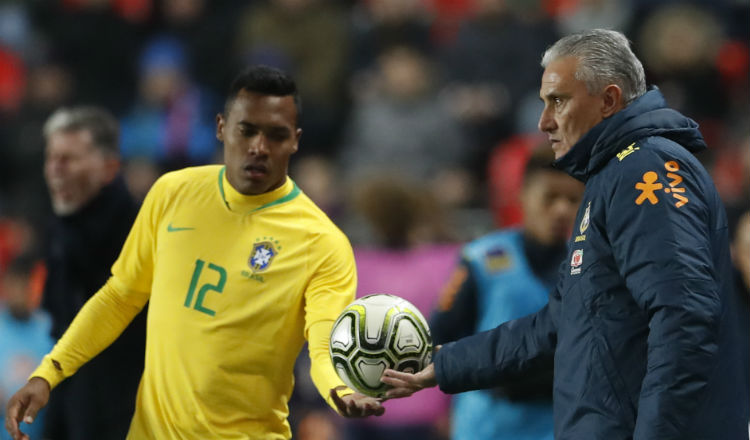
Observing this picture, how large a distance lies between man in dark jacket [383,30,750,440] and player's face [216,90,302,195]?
1147 mm

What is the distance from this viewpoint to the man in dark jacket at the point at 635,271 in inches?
130

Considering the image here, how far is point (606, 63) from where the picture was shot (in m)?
3.81

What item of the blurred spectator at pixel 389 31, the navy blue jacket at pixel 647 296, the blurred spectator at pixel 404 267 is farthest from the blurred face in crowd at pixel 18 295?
the navy blue jacket at pixel 647 296

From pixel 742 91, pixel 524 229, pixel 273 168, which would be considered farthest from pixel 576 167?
pixel 742 91

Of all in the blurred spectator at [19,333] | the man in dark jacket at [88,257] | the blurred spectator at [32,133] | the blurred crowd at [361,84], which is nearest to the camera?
the man in dark jacket at [88,257]

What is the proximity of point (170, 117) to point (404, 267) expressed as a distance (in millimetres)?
4406

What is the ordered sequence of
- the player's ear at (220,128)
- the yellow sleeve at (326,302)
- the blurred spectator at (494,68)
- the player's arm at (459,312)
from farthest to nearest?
the blurred spectator at (494,68) → the player's arm at (459,312) → the player's ear at (220,128) → the yellow sleeve at (326,302)

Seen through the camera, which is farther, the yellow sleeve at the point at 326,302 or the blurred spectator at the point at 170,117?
the blurred spectator at the point at 170,117

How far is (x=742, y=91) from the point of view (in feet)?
35.2

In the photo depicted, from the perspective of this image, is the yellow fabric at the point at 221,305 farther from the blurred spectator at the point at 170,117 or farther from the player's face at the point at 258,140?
the blurred spectator at the point at 170,117

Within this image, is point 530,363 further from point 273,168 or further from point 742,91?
point 742,91

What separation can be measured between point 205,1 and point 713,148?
5.60 metres

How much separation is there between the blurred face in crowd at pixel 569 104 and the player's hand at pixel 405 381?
3.30 feet

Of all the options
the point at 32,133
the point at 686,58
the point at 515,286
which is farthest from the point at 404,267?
the point at 32,133
